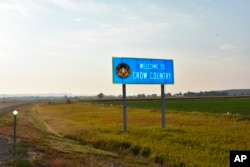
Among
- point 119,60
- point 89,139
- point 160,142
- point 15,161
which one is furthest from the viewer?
point 119,60

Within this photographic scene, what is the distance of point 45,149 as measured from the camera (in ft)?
53.8

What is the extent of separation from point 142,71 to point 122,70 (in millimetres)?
1634

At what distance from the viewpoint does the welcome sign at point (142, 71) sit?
1134 inches

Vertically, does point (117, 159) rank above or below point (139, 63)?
below

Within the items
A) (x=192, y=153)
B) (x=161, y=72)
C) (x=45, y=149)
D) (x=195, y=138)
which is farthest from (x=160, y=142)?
(x=161, y=72)

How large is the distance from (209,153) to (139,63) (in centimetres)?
1413

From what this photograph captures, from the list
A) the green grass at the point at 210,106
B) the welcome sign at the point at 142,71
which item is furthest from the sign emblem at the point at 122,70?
the green grass at the point at 210,106

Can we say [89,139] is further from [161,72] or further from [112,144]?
[161,72]

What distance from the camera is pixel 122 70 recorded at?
28.9 m

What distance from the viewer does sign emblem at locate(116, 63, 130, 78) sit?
28.8m

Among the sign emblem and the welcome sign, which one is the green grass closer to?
the welcome sign

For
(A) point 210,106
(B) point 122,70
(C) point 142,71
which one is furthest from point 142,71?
(A) point 210,106

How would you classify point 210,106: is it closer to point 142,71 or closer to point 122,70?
point 142,71

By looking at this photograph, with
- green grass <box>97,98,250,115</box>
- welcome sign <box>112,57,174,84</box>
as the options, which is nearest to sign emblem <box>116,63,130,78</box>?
welcome sign <box>112,57,174,84</box>
